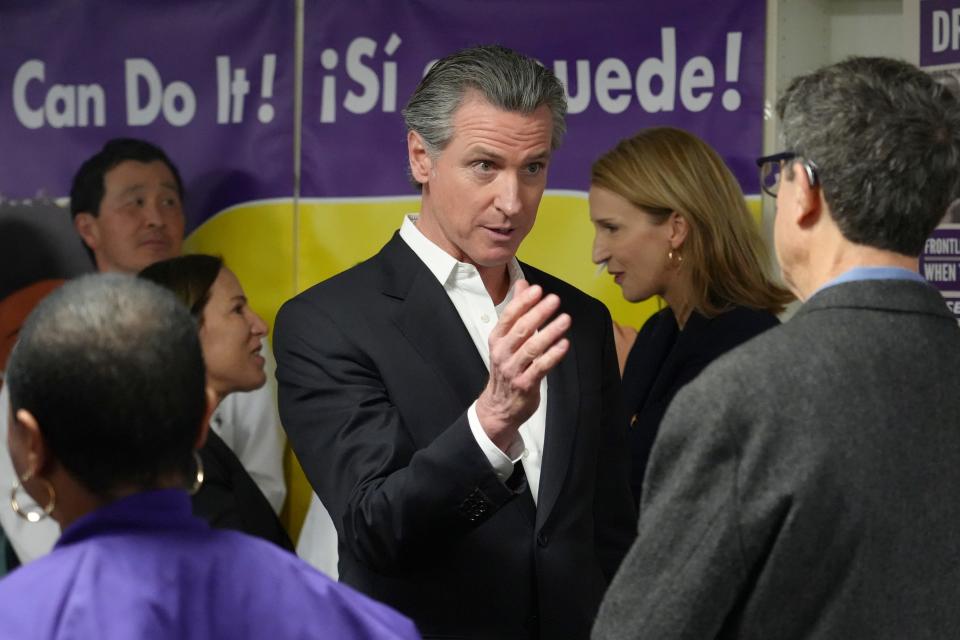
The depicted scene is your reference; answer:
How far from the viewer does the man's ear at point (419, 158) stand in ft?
8.23

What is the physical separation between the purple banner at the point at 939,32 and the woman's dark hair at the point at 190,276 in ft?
6.59

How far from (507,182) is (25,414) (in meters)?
1.24

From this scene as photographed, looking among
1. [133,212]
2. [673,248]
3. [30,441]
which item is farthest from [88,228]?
[30,441]

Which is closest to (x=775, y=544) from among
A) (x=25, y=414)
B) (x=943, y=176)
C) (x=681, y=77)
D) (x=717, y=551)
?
(x=717, y=551)

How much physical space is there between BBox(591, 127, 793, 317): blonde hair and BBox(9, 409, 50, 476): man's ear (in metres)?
2.28

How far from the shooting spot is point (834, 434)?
1.58 metres

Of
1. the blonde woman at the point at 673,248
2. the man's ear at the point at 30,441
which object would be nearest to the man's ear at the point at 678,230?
the blonde woman at the point at 673,248

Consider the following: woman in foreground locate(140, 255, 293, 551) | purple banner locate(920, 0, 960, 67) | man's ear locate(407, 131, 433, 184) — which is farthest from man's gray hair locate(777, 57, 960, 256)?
woman in foreground locate(140, 255, 293, 551)

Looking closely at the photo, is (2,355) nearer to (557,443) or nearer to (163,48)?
(163,48)

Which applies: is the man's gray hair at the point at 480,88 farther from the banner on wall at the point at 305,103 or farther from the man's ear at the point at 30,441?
the banner on wall at the point at 305,103

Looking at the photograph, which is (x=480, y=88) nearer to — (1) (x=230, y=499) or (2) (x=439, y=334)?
(2) (x=439, y=334)

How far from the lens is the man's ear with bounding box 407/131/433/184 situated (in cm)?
251

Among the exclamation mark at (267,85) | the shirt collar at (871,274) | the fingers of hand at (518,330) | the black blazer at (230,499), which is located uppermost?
the exclamation mark at (267,85)

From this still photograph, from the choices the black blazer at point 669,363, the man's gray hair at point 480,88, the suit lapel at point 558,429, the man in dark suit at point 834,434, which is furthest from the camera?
the black blazer at point 669,363
